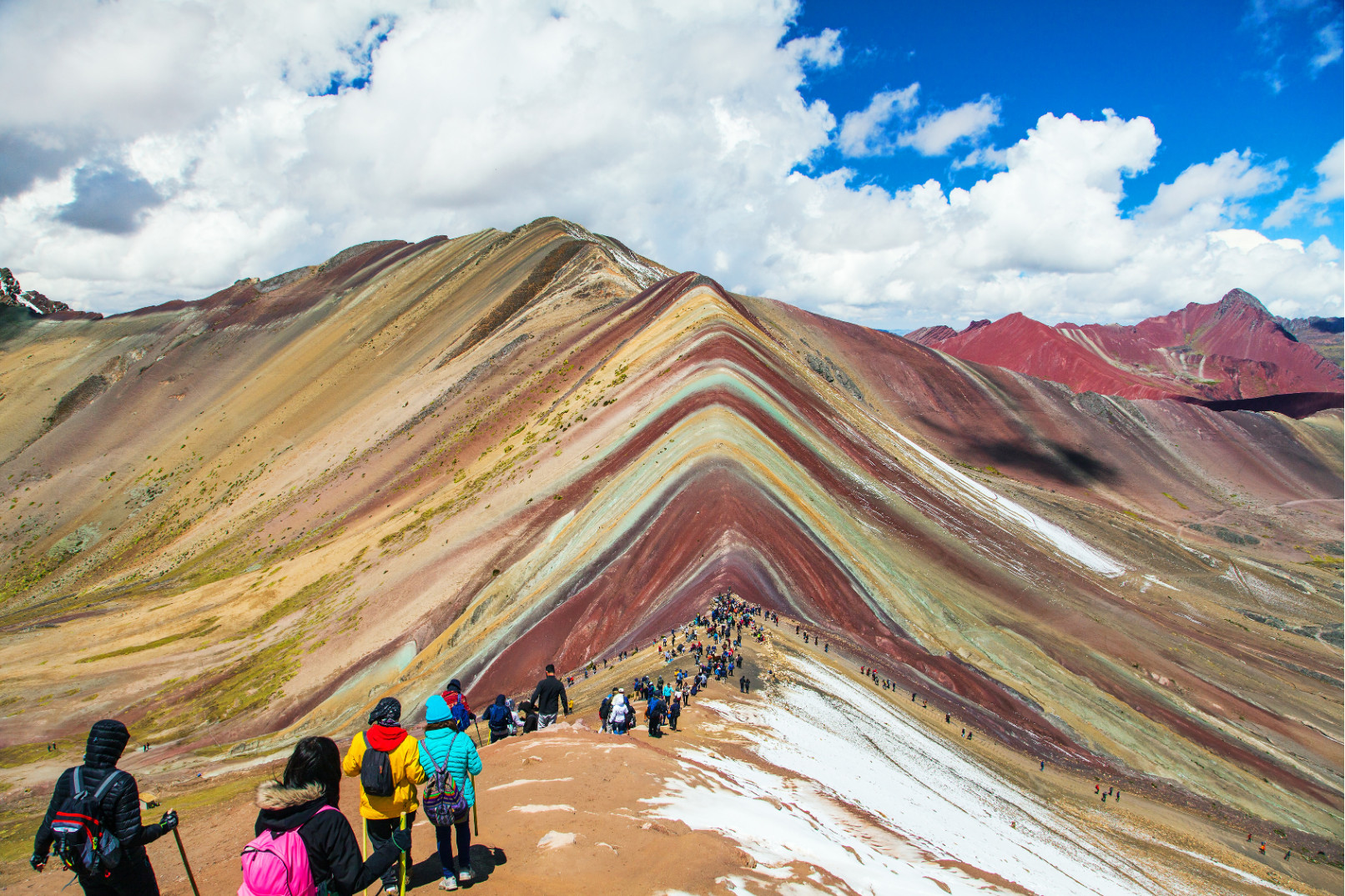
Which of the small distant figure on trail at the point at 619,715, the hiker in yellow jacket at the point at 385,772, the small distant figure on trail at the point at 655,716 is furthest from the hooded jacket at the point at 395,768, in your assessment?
the small distant figure on trail at the point at 655,716

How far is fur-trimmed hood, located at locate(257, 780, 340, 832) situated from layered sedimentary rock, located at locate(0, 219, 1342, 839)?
756 inches

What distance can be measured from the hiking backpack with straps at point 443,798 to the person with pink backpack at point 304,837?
119 centimetres

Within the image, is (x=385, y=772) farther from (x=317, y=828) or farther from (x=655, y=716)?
(x=655, y=716)

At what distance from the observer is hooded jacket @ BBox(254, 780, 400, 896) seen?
5180 millimetres

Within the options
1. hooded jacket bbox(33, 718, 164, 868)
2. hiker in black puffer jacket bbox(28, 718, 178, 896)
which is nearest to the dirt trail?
hiker in black puffer jacket bbox(28, 718, 178, 896)

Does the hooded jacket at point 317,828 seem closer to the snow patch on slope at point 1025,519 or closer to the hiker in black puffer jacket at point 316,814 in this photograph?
the hiker in black puffer jacket at point 316,814

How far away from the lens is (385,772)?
6.44 meters

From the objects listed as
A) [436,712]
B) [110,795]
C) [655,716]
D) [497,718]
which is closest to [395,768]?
[436,712]

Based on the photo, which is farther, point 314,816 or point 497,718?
point 497,718

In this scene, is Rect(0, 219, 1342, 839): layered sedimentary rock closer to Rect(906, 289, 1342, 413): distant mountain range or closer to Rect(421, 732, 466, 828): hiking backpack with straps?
Rect(421, 732, 466, 828): hiking backpack with straps

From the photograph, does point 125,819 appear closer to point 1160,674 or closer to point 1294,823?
point 1294,823

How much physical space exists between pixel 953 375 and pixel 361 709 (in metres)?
82.4

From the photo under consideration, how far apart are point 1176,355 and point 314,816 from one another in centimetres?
19839

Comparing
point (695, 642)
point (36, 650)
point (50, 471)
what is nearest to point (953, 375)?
point (695, 642)
